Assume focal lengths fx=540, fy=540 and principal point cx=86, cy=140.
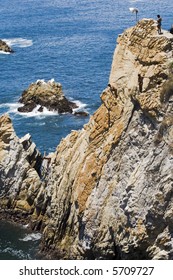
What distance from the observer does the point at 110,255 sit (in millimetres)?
50094

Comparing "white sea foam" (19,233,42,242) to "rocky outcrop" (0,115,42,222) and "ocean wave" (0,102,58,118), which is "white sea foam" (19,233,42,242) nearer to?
"rocky outcrop" (0,115,42,222)

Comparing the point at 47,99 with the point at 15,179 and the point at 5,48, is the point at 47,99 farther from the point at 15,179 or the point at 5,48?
the point at 5,48

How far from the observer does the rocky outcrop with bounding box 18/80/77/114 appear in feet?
330

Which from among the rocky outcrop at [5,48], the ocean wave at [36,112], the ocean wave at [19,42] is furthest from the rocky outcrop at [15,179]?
the ocean wave at [19,42]

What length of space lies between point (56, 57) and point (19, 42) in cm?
2377

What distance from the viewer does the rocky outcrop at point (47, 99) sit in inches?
3964

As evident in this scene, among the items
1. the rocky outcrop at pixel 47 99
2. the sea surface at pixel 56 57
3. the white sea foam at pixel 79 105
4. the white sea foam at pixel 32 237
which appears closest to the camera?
the white sea foam at pixel 32 237

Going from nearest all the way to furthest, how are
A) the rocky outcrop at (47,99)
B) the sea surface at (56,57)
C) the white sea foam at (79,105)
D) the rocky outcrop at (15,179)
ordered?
the rocky outcrop at (15,179), the sea surface at (56,57), the white sea foam at (79,105), the rocky outcrop at (47,99)

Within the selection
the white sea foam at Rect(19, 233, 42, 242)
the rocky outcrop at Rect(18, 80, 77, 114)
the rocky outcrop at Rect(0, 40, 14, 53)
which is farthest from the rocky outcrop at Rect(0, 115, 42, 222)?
the rocky outcrop at Rect(0, 40, 14, 53)

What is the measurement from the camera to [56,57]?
135625 mm

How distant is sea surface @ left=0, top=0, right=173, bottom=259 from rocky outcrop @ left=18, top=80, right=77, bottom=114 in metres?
1.40

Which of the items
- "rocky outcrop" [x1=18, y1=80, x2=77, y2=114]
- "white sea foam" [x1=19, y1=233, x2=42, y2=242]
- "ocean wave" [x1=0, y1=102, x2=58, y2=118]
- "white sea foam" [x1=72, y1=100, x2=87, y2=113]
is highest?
"rocky outcrop" [x1=18, y1=80, x2=77, y2=114]

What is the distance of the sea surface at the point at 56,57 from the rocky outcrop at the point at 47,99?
4.59 feet

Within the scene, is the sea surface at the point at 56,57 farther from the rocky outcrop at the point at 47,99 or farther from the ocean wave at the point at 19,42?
the rocky outcrop at the point at 47,99
